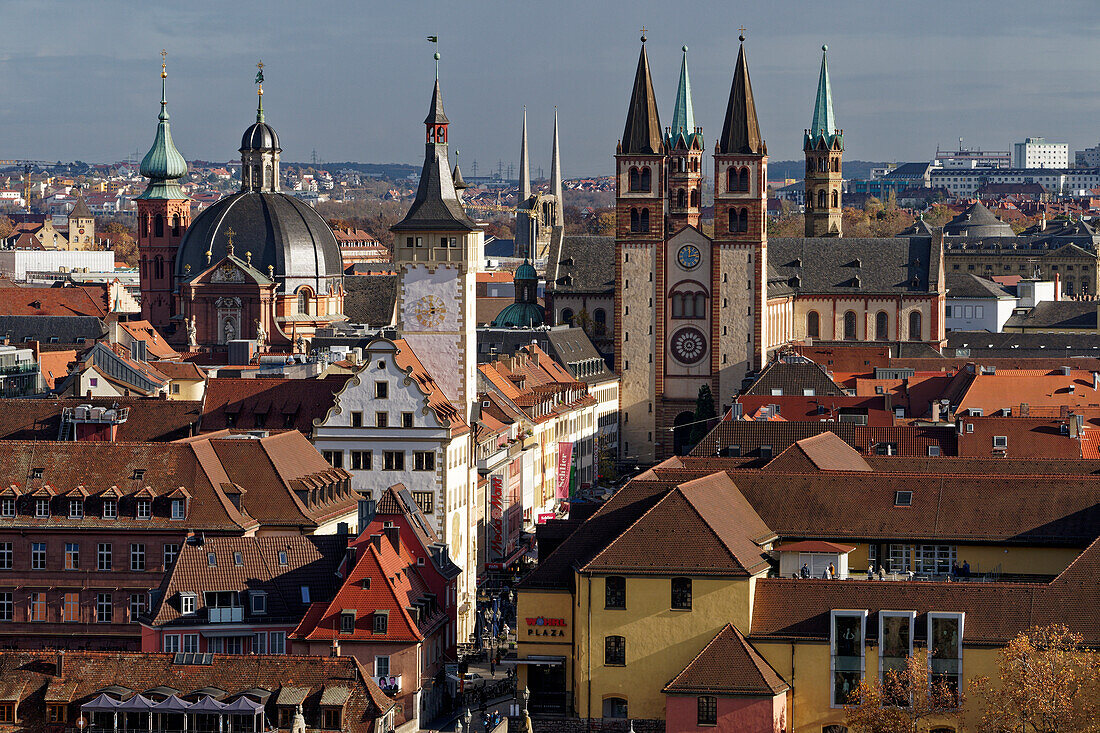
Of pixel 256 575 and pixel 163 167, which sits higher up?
pixel 163 167

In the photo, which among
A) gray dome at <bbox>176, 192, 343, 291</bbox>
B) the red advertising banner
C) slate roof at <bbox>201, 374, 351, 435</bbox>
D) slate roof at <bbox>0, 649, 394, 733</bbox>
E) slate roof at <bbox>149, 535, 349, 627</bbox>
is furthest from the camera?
gray dome at <bbox>176, 192, 343, 291</bbox>

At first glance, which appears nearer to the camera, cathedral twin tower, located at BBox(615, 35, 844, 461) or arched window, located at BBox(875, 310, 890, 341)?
cathedral twin tower, located at BBox(615, 35, 844, 461)

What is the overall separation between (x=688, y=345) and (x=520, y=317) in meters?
15.6

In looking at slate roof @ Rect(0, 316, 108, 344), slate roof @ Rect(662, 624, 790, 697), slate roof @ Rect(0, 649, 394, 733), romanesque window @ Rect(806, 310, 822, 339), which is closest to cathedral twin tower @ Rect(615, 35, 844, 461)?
romanesque window @ Rect(806, 310, 822, 339)

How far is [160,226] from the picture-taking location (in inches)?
7141

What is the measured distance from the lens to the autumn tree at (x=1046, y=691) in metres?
63.4

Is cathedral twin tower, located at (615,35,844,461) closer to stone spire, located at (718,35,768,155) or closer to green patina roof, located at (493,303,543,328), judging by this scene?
stone spire, located at (718,35,768,155)

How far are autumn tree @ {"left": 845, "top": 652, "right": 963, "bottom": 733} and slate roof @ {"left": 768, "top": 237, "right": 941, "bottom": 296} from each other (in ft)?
367

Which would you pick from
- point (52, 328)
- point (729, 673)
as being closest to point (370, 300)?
point (52, 328)

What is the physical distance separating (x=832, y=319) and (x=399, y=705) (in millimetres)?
111133

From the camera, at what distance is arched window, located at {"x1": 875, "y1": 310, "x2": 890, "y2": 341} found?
181m

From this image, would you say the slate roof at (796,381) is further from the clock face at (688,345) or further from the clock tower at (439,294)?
the clock face at (688,345)

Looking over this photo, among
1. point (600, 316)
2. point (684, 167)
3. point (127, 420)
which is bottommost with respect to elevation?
point (127, 420)

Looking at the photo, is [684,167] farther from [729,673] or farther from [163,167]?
[729,673]
